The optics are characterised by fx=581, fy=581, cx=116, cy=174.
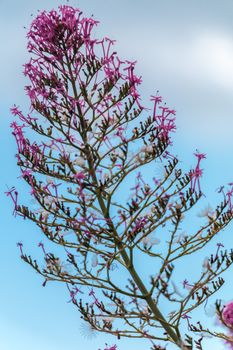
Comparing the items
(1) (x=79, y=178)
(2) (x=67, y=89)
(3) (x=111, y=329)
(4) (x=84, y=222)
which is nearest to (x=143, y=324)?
(3) (x=111, y=329)

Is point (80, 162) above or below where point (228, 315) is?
above

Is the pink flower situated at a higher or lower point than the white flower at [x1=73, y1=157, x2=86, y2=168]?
lower

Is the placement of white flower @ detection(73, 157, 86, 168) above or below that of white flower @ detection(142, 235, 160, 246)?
above

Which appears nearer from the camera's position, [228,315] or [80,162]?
[228,315]

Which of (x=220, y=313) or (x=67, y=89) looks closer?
(x=220, y=313)

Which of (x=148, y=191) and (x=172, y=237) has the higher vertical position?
(x=148, y=191)

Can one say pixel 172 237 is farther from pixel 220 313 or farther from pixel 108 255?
pixel 220 313

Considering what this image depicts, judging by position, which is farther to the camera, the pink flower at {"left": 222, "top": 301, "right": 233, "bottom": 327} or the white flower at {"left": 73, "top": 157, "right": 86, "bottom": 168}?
the white flower at {"left": 73, "top": 157, "right": 86, "bottom": 168}

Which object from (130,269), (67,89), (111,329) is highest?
(67,89)

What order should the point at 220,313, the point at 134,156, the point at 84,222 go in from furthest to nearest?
the point at 134,156 < the point at 84,222 < the point at 220,313

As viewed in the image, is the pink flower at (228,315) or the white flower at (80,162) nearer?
the pink flower at (228,315)

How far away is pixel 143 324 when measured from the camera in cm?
887

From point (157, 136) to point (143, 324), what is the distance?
299 cm

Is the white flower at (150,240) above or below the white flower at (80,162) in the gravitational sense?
below
